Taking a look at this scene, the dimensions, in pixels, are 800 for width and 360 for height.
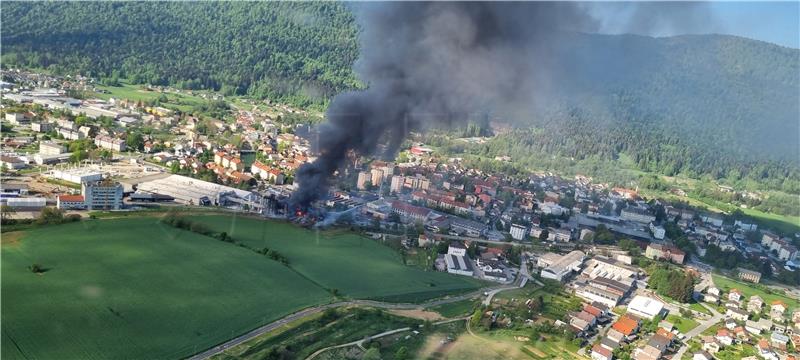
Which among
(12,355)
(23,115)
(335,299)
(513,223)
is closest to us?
(12,355)

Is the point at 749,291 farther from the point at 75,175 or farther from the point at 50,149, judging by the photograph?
the point at 50,149

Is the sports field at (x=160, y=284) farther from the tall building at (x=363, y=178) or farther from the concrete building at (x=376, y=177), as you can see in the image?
the concrete building at (x=376, y=177)

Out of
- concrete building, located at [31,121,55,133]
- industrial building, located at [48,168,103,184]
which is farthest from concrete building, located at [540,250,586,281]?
concrete building, located at [31,121,55,133]

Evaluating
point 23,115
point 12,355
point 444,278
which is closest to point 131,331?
point 12,355

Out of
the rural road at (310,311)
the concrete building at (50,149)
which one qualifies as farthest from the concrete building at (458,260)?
the concrete building at (50,149)

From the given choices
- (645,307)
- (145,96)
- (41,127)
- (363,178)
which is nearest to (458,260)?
(645,307)

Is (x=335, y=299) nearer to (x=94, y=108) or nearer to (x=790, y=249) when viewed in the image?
(x=790, y=249)
